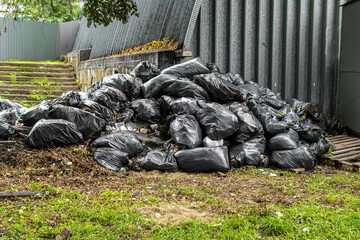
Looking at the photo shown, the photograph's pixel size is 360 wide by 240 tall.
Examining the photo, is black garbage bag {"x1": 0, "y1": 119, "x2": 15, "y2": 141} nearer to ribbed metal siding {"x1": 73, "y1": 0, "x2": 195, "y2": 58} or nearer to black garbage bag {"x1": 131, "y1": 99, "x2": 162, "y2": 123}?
black garbage bag {"x1": 131, "y1": 99, "x2": 162, "y2": 123}

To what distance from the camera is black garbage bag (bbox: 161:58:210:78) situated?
19.8 feet

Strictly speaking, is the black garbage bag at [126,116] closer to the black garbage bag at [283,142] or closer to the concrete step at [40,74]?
the black garbage bag at [283,142]

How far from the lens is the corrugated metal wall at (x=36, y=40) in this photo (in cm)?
1762

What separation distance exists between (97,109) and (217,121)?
5.62 feet

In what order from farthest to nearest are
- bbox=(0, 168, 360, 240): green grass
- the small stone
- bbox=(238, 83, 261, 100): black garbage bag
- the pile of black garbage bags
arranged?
bbox=(238, 83, 261, 100): black garbage bag, the pile of black garbage bags, the small stone, bbox=(0, 168, 360, 240): green grass

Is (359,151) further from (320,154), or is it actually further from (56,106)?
(56,106)

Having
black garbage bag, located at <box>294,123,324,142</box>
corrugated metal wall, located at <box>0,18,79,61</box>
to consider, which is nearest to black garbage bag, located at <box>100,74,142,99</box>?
black garbage bag, located at <box>294,123,324,142</box>

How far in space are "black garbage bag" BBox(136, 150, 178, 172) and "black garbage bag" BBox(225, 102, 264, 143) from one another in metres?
0.99

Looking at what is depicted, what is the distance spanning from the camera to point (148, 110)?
18.0 feet

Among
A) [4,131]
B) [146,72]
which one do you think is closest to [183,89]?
[146,72]

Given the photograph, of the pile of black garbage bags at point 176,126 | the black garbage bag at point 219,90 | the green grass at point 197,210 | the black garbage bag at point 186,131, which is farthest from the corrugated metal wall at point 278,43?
the green grass at point 197,210

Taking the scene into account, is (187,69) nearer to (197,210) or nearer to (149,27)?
(149,27)

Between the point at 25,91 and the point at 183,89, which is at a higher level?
the point at 183,89

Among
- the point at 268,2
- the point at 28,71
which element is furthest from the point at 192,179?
the point at 28,71
